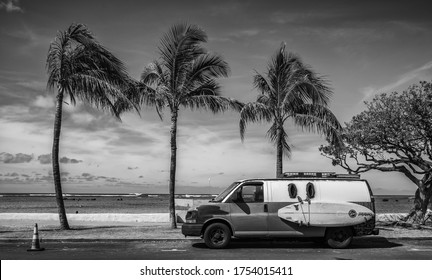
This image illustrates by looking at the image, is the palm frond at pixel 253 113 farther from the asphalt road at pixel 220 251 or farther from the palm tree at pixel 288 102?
the asphalt road at pixel 220 251

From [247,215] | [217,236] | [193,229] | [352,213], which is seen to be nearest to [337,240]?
[352,213]

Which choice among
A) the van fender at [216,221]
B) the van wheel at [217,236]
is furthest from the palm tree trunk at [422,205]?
the van wheel at [217,236]

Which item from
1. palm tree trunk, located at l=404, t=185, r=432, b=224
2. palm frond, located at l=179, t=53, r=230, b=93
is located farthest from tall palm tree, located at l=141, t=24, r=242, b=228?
palm tree trunk, located at l=404, t=185, r=432, b=224

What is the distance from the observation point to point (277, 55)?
62.3 ft

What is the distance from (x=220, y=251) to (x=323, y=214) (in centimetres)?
317

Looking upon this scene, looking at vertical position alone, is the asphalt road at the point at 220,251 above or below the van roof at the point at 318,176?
below

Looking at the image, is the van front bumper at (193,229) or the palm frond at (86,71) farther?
the palm frond at (86,71)

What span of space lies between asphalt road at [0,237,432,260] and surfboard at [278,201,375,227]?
793 millimetres

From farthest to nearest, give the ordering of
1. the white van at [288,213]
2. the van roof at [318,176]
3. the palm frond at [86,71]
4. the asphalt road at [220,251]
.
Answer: the palm frond at [86,71], the van roof at [318,176], the white van at [288,213], the asphalt road at [220,251]

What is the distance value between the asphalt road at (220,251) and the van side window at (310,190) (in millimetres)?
1559

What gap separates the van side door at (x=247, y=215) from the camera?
12312 millimetres

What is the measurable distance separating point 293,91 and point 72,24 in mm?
9331
